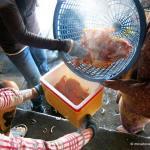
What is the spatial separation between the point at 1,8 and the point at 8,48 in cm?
59

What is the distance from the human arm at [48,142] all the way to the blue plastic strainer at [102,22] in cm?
38

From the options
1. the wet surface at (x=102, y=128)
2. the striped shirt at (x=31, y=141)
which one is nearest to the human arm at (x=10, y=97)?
the striped shirt at (x=31, y=141)

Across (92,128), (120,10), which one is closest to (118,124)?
(92,128)

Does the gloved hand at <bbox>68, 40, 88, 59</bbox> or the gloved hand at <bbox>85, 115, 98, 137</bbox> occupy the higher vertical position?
the gloved hand at <bbox>68, 40, 88, 59</bbox>

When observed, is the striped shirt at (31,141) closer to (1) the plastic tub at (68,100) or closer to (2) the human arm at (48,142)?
(2) the human arm at (48,142)

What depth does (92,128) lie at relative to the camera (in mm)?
1975

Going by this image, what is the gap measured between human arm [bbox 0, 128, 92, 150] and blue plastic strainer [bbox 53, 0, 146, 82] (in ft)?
1.26

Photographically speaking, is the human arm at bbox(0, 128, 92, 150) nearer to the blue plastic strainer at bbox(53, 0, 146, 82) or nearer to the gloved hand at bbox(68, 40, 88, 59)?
the blue plastic strainer at bbox(53, 0, 146, 82)

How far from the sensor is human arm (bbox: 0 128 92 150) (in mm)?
1439

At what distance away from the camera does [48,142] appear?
169cm

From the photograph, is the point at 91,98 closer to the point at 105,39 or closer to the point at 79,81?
the point at 79,81

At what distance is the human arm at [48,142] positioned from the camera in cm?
144

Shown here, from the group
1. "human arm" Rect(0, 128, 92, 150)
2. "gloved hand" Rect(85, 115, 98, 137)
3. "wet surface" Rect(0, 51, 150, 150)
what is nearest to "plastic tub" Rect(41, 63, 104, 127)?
"gloved hand" Rect(85, 115, 98, 137)

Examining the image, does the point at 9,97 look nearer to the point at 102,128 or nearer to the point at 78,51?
the point at 78,51
